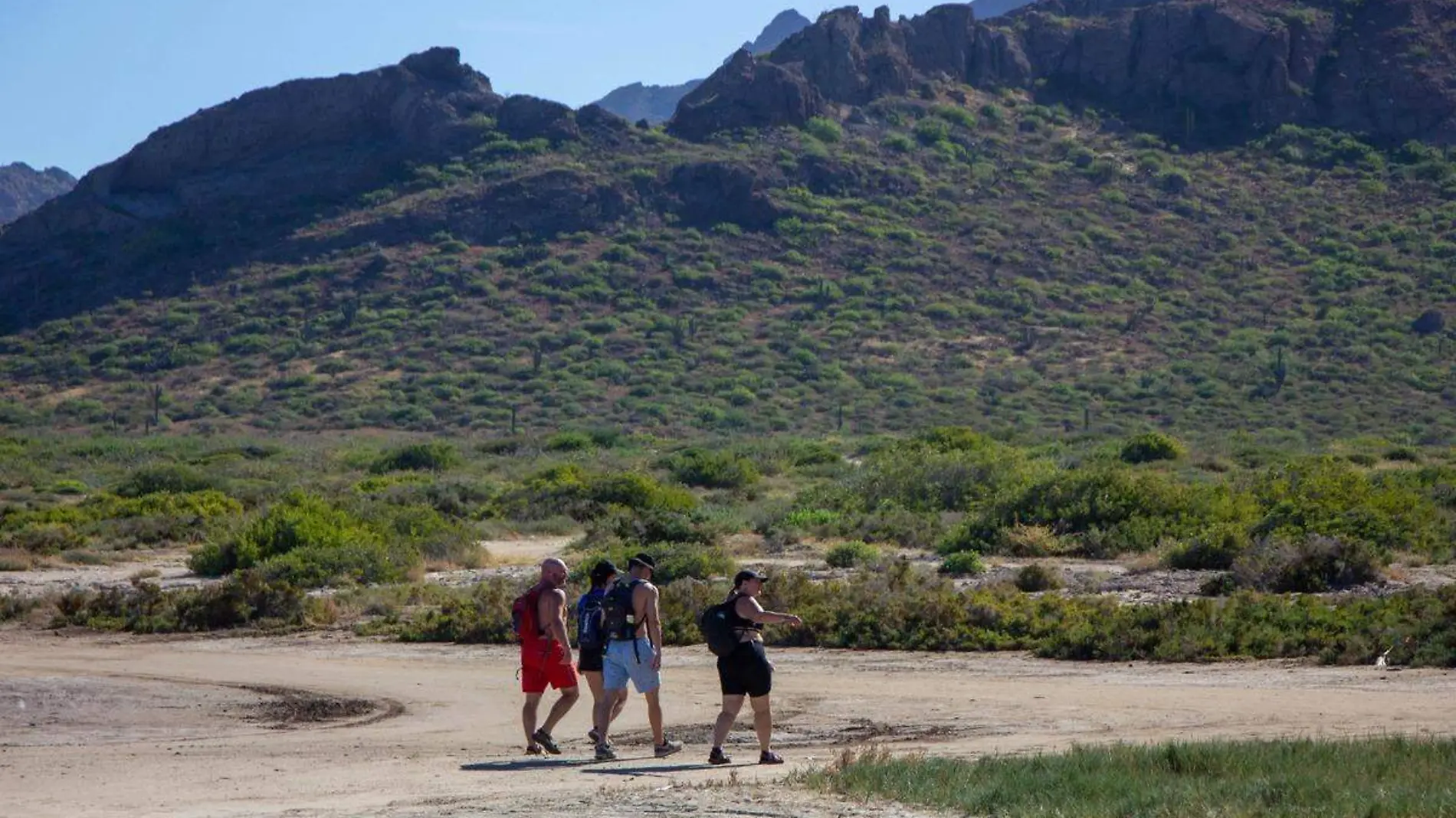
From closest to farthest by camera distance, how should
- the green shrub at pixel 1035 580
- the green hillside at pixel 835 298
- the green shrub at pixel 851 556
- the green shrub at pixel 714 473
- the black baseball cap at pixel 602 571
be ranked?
the black baseball cap at pixel 602 571, the green shrub at pixel 1035 580, the green shrub at pixel 851 556, the green shrub at pixel 714 473, the green hillside at pixel 835 298

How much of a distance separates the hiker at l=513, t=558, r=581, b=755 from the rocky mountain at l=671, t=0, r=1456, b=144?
75.3 meters

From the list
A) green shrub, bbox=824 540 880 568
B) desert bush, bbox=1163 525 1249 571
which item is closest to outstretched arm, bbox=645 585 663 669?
desert bush, bbox=1163 525 1249 571

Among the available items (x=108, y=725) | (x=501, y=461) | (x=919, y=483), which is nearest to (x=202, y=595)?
(x=108, y=725)

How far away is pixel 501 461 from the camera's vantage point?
48.9 metres

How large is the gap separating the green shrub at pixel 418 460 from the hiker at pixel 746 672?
34.3 metres

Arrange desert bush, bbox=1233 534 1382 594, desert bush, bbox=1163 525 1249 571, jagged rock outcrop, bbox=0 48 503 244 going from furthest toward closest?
jagged rock outcrop, bbox=0 48 503 244 < desert bush, bbox=1163 525 1249 571 < desert bush, bbox=1233 534 1382 594

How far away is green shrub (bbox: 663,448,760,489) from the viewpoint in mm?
40812

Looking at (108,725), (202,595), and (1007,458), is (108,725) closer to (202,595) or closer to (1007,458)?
(202,595)

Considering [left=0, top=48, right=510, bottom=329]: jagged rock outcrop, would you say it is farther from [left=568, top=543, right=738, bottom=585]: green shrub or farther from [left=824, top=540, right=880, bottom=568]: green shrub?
[left=568, top=543, right=738, bottom=585]: green shrub

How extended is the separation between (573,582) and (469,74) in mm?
74270

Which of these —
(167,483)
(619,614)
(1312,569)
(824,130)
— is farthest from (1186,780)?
(824,130)

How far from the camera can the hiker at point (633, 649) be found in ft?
42.4

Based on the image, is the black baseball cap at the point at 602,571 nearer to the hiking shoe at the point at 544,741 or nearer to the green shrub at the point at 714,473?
the hiking shoe at the point at 544,741

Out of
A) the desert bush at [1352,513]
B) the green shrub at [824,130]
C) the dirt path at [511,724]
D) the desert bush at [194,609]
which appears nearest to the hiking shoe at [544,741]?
the dirt path at [511,724]
